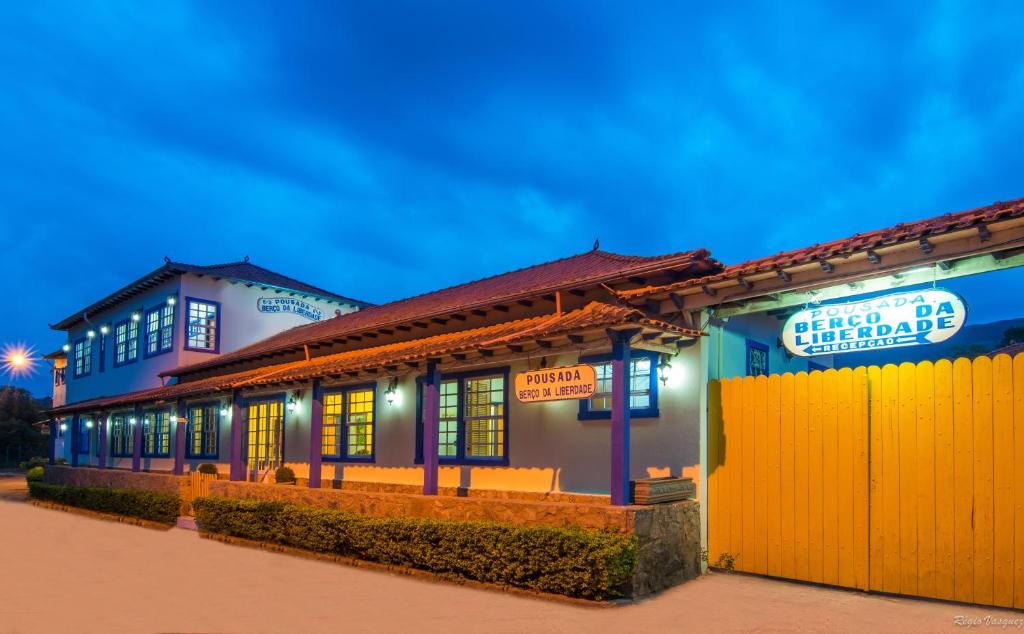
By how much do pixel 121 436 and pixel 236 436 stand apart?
14838 mm

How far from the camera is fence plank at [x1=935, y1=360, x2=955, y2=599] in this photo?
314 inches

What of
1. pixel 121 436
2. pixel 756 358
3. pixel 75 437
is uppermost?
pixel 756 358

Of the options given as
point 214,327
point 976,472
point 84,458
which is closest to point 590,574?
point 976,472

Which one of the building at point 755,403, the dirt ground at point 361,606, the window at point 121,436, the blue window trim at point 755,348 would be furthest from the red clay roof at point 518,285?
the window at point 121,436

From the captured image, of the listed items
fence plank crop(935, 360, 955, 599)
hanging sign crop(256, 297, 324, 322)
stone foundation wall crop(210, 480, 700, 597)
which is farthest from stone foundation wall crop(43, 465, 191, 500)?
fence plank crop(935, 360, 955, 599)

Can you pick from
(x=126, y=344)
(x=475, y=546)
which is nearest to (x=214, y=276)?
(x=126, y=344)

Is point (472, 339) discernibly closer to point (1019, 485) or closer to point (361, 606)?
point (361, 606)

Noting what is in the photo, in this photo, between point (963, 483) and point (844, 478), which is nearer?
point (963, 483)

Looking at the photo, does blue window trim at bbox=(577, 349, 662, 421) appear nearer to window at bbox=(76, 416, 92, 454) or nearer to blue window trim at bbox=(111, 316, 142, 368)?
blue window trim at bbox=(111, 316, 142, 368)

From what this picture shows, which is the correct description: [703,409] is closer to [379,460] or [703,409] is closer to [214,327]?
[379,460]

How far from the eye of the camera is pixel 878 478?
8617 millimetres

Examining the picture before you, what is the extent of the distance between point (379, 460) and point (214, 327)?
516 inches

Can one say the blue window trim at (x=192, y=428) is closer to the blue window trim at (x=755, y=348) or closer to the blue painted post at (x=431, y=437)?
the blue painted post at (x=431, y=437)

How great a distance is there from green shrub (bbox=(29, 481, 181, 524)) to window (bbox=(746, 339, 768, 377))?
1384 cm
